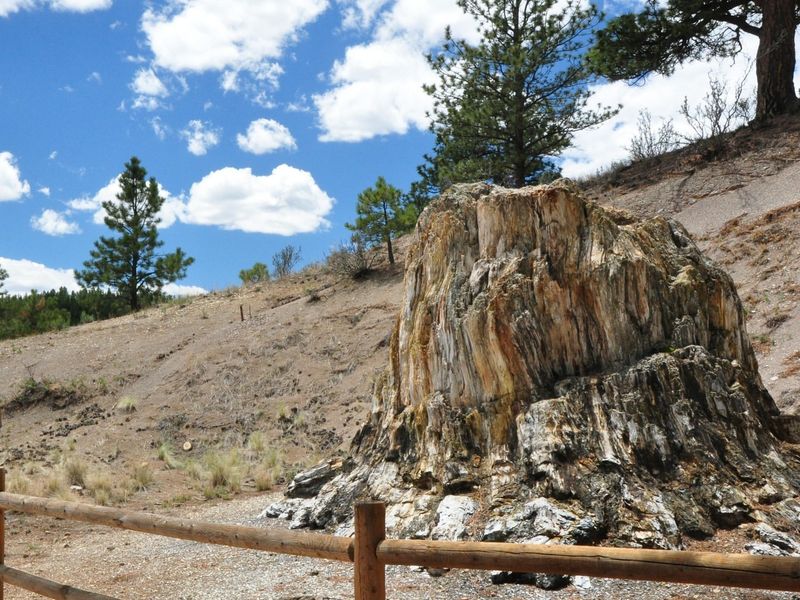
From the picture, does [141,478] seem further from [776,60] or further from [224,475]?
[776,60]

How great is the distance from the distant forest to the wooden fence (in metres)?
31.8

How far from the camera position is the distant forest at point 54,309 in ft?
113

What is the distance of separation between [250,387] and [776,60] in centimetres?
2025

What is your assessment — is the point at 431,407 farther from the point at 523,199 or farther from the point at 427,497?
the point at 523,199

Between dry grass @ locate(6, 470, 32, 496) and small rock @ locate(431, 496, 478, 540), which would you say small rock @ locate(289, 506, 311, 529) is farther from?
dry grass @ locate(6, 470, 32, 496)

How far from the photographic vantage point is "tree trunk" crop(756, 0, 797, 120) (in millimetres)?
23812

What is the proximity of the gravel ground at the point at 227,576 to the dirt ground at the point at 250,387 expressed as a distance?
25 mm

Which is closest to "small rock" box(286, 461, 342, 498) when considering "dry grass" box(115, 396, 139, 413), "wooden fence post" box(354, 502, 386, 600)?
"wooden fence post" box(354, 502, 386, 600)

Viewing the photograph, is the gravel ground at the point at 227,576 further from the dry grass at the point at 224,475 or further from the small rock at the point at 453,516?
the dry grass at the point at 224,475

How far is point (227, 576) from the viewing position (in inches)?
280

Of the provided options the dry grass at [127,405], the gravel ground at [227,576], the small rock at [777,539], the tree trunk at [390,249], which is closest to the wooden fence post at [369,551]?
the gravel ground at [227,576]

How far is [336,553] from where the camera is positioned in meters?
3.87

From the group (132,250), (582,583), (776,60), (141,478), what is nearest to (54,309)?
(132,250)

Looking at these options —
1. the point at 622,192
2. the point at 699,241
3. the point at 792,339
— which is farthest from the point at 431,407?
the point at 622,192
